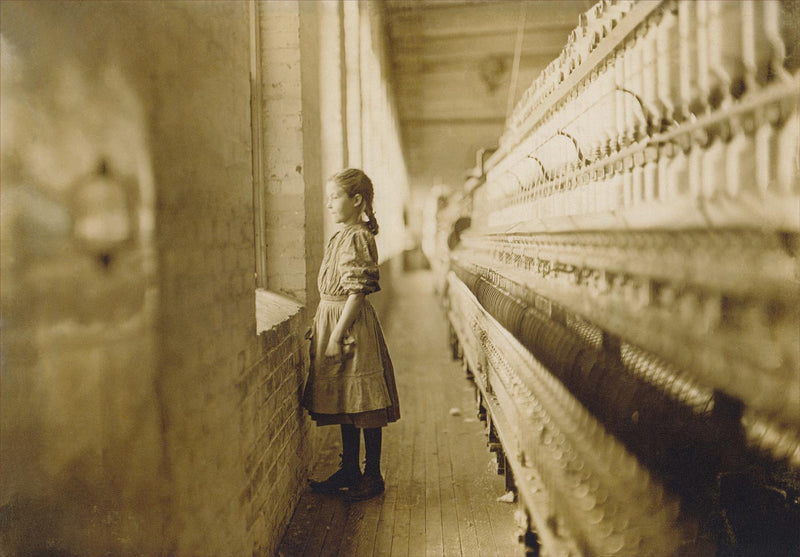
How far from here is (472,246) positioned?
502cm

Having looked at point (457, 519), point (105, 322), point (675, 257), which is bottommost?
point (457, 519)

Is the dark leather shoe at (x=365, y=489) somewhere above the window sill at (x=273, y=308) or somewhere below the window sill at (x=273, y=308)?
below

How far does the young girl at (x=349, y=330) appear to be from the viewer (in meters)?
2.63

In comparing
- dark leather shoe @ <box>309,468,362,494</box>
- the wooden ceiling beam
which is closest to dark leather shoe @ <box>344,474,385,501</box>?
dark leather shoe @ <box>309,468,362,494</box>

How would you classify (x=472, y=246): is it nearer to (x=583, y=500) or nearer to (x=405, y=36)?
(x=583, y=500)

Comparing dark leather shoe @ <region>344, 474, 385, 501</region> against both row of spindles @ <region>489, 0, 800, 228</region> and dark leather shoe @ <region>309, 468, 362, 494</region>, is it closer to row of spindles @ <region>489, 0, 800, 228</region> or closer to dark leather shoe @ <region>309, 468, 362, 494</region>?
dark leather shoe @ <region>309, 468, 362, 494</region>

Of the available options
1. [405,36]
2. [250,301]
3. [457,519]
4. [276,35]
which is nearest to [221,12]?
[250,301]

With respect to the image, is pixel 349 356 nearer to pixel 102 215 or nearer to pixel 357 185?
pixel 357 185

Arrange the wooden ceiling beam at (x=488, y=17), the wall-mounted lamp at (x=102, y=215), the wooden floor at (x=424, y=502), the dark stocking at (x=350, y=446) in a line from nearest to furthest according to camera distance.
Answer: the wall-mounted lamp at (x=102, y=215) → the wooden floor at (x=424, y=502) → the dark stocking at (x=350, y=446) → the wooden ceiling beam at (x=488, y=17)

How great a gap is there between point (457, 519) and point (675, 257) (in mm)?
1953

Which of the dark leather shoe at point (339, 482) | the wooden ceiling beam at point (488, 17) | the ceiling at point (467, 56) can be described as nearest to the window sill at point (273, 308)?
the dark leather shoe at point (339, 482)

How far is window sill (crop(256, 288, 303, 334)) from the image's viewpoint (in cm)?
268

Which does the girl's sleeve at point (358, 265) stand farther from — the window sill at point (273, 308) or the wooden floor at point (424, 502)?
the wooden floor at point (424, 502)

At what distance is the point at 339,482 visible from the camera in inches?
115
